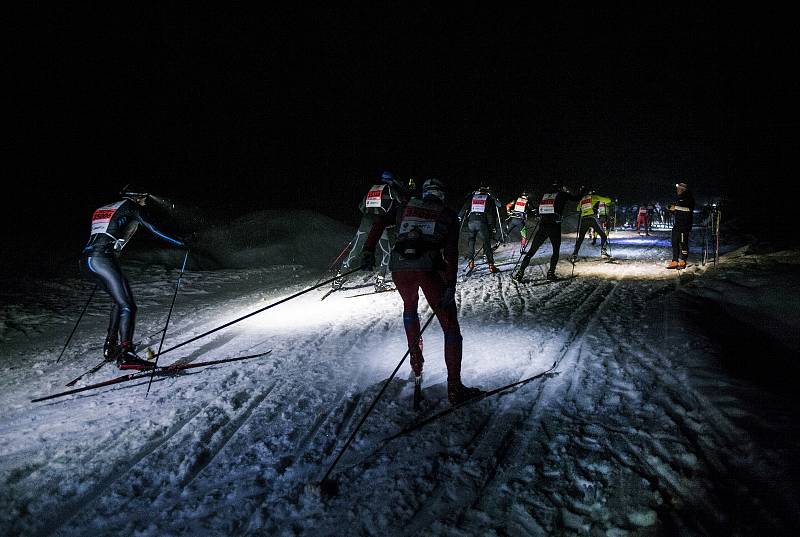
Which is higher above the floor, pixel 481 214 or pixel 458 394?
pixel 481 214

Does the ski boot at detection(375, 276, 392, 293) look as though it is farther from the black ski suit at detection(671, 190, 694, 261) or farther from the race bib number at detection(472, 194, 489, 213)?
the black ski suit at detection(671, 190, 694, 261)

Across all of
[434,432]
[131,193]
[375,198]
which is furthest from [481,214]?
[434,432]

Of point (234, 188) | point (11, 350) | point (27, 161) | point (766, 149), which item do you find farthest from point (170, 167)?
point (766, 149)

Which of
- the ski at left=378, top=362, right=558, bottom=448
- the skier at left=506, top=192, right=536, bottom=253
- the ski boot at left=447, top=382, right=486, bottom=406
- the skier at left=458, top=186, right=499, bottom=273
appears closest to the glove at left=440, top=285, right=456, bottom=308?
the ski boot at left=447, top=382, right=486, bottom=406

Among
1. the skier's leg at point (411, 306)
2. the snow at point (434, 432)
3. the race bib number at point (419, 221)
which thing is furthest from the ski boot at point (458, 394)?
the race bib number at point (419, 221)

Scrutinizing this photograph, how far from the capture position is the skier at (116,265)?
4969 millimetres

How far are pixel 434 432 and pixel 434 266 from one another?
4.54ft

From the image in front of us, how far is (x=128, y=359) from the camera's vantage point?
4973 mm

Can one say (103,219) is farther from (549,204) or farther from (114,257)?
(549,204)

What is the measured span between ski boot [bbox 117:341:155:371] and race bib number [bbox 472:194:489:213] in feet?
26.2

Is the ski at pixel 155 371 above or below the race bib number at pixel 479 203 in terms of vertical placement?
below

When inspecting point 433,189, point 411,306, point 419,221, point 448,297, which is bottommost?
point 411,306

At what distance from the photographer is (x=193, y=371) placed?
4816 mm

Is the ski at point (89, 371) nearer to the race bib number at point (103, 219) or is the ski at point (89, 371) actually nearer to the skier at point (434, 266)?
the race bib number at point (103, 219)
